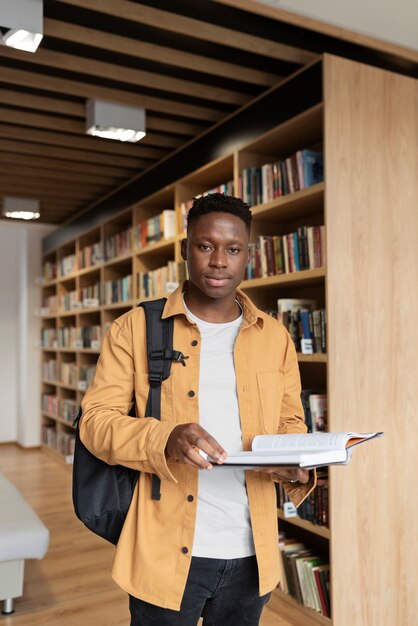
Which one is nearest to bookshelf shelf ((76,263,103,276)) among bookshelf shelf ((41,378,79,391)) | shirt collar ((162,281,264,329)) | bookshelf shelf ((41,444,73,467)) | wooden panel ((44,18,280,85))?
bookshelf shelf ((41,378,79,391))

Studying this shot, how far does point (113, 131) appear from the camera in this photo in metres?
3.71

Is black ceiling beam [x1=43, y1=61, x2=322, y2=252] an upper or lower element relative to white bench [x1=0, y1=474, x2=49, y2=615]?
upper

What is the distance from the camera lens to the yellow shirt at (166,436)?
50.1 inches

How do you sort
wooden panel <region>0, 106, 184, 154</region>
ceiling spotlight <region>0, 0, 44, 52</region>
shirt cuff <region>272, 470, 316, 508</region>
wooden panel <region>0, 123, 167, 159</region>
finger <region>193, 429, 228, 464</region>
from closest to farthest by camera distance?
finger <region>193, 429, 228, 464</region> < shirt cuff <region>272, 470, 316, 508</region> < ceiling spotlight <region>0, 0, 44, 52</region> < wooden panel <region>0, 106, 184, 154</region> < wooden panel <region>0, 123, 167, 159</region>

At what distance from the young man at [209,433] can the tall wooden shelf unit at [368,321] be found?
1398mm

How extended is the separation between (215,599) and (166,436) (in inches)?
18.8

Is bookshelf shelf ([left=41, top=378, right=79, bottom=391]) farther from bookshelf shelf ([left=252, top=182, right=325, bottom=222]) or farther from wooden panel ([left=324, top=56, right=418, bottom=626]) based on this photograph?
wooden panel ([left=324, top=56, right=418, bottom=626])

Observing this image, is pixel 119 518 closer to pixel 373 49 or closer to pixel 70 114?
pixel 373 49

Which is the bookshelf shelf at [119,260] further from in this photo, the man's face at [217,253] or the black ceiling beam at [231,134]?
the man's face at [217,253]

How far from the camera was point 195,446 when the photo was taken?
1158 mm

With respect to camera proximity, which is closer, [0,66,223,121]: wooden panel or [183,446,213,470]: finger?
[183,446,213,470]: finger

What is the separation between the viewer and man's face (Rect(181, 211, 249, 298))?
4.50ft

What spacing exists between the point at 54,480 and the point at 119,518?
495 cm

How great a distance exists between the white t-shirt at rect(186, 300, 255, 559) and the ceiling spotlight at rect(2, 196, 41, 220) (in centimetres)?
513
